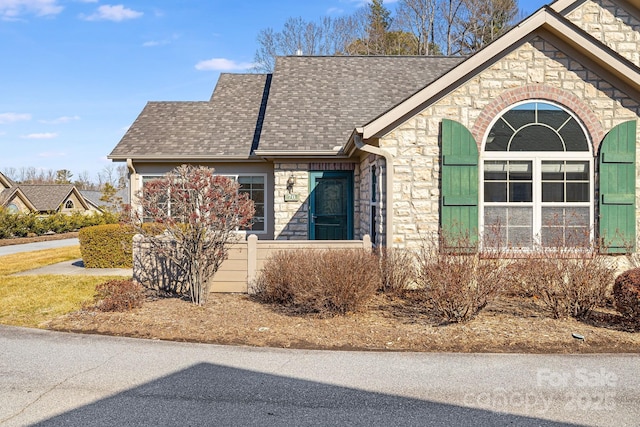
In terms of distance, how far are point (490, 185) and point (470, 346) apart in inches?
152

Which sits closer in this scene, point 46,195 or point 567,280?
point 567,280

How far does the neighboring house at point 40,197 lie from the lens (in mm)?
31844

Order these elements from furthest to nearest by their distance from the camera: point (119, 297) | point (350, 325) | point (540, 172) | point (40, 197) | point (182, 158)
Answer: point (40, 197) < point (182, 158) < point (540, 172) < point (119, 297) < point (350, 325)

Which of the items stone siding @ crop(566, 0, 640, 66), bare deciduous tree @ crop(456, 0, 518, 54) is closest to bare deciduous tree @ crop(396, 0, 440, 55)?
bare deciduous tree @ crop(456, 0, 518, 54)

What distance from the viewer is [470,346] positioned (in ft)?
19.0

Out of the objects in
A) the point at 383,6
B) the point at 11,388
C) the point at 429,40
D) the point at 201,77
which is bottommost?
the point at 11,388

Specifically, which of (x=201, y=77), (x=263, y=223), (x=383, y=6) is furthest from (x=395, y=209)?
(x=383, y=6)

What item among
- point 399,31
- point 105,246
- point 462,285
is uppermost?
point 399,31

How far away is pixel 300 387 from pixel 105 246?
928 centimetres

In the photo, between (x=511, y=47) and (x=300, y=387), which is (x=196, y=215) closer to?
Result: (x=300, y=387)

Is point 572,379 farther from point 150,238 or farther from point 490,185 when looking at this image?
point 150,238

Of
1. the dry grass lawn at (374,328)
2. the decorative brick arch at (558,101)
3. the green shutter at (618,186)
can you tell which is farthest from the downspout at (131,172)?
the green shutter at (618,186)

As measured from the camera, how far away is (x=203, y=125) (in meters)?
15.0

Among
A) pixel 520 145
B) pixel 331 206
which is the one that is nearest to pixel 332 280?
pixel 520 145
